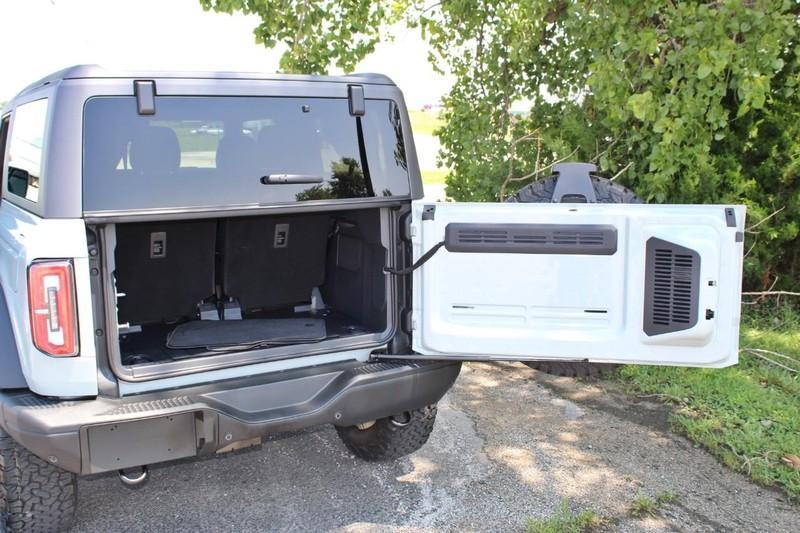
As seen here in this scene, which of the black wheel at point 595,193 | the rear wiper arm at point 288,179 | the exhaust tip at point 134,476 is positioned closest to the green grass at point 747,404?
the black wheel at point 595,193

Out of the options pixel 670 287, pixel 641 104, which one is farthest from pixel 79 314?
pixel 641 104

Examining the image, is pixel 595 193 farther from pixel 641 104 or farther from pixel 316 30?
pixel 316 30

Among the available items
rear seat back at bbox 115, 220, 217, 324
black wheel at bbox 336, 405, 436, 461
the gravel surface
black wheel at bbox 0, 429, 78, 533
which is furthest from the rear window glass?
the gravel surface

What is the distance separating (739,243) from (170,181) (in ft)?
7.87

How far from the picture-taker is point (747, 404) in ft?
15.7

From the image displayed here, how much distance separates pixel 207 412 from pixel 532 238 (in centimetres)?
158

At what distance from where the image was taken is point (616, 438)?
4480 mm

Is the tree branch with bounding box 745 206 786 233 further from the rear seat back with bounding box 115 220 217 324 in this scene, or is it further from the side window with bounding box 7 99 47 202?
the side window with bounding box 7 99 47 202

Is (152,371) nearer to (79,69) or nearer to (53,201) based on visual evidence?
(53,201)

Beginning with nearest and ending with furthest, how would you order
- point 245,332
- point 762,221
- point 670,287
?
point 670,287 < point 245,332 < point 762,221

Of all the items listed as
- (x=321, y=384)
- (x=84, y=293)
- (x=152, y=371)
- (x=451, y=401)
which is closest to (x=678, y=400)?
(x=451, y=401)

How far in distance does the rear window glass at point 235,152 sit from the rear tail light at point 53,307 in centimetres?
28

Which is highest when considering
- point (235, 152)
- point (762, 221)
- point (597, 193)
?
point (235, 152)

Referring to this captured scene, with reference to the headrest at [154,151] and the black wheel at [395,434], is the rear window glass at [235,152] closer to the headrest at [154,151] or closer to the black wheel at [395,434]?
the headrest at [154,151]
